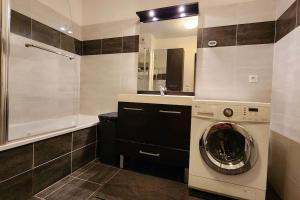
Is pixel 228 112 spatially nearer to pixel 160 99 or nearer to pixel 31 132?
pixel 160 99

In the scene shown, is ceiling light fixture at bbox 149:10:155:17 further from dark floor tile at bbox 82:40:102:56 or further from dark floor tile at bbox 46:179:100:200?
dark floor tile at bbox 46:179:100:200

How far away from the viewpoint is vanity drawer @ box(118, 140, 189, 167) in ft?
5.01

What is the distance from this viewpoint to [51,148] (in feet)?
4.72

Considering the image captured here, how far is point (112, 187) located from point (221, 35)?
189 cm

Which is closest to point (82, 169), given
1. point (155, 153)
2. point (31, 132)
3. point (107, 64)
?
point (31, 132)

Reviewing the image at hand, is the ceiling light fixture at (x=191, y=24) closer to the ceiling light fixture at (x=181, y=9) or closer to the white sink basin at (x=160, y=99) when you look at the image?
the ceiling light fixture at (x=181, y=9)

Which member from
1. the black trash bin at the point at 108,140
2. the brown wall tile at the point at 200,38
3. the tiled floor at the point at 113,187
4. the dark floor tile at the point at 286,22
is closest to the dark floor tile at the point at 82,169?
the tiled floor at the point at 113,187

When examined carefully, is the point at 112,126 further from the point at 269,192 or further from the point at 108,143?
the point at 269,192

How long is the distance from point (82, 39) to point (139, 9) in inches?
39.7

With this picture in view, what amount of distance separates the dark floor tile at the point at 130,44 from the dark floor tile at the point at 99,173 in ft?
4.82

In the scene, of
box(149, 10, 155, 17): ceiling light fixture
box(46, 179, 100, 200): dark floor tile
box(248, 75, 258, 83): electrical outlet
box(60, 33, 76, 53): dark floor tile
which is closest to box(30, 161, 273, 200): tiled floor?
box(46, 179, 100, 200): dark floor tile

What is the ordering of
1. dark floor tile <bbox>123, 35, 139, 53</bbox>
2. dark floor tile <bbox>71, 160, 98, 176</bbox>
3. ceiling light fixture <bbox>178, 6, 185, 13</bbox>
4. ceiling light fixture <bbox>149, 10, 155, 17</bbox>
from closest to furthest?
dark floor tile <bbox>71, 160, 98, 176</bbox>, ceiling light fixture <bbox>178, 6, 185, 13</bbox>, ceiling light fixture <bbox>149, 10, 155, 17</bbox>, dark floor tile <bbox>123, 35, 139, 53</bbox>

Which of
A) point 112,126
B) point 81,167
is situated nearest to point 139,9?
point 112,126

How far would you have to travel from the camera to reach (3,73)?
1180 mm
